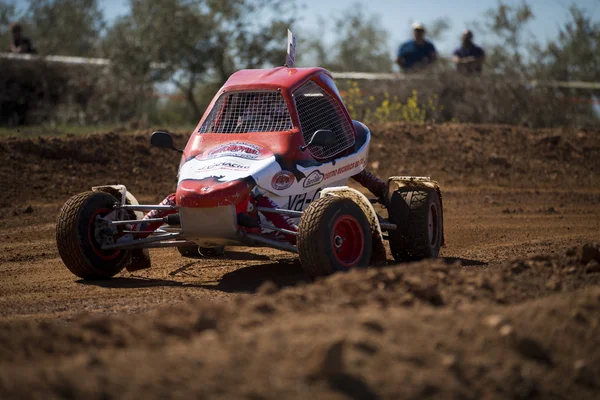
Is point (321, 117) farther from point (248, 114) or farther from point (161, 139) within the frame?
point (161, 139)

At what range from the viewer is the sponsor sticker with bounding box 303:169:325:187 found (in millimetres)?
8703

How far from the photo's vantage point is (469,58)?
19.2m

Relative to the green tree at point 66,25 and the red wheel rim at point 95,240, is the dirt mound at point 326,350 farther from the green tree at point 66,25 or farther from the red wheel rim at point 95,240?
the green tree at point 66,25

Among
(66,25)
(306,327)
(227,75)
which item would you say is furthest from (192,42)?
(306,327)

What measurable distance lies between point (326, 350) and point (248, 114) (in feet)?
16.5

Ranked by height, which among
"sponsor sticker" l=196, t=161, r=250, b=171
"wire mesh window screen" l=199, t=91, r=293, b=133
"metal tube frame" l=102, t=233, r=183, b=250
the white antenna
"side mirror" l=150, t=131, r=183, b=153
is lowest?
"metal tube frame" l=102, t=233, r=183, b=250

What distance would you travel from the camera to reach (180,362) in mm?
4332

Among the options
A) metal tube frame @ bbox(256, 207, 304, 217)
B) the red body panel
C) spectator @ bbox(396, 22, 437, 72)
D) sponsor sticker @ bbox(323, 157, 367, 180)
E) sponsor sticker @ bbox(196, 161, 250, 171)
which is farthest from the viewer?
spectator @ bbox(396, 22, 437, 72)

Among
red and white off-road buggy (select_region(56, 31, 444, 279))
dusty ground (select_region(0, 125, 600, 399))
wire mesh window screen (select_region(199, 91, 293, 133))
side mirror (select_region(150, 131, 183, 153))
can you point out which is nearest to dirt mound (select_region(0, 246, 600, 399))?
dusty ground (select_region(0, 125, 600, 399))

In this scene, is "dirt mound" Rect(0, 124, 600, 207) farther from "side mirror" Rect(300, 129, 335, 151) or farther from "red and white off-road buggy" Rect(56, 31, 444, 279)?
"side mirror" Rect(300, 129, 335, 151)

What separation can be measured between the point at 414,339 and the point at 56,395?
1.84 metres

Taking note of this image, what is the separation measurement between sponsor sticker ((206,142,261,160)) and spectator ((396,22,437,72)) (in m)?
11.0

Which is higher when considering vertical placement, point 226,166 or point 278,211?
point 226,166

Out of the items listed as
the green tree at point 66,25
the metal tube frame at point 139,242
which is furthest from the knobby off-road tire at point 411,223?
the green tree at point 66,25
